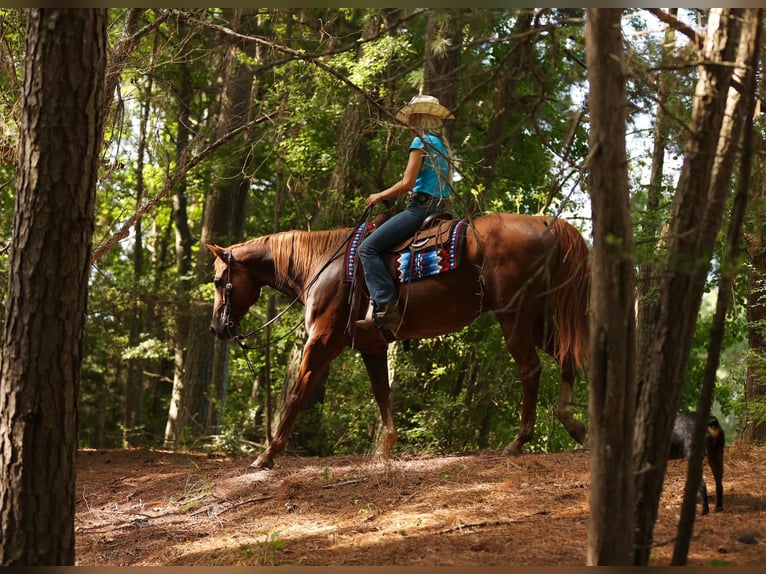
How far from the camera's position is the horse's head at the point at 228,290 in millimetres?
9188

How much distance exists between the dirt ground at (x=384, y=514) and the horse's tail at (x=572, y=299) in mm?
984

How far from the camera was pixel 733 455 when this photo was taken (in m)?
7.56

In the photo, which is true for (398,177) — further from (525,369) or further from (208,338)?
(525,369)

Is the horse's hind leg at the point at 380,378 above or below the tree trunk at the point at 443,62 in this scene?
below

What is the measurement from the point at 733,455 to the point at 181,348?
411 inches

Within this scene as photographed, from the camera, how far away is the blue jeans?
8.02m

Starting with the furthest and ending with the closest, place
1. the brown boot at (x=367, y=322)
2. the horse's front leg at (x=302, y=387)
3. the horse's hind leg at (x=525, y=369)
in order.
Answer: the horse's front leg at (x=302, y=387), the brown boot at (x=367, y=322), the horse's hind leg at (x=525, y=369)

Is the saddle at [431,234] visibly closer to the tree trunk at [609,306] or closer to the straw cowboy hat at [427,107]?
the straw cowboy hat at [427,107]

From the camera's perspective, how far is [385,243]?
8.10m

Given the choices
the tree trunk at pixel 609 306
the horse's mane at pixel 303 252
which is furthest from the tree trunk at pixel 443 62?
the tree trunk at pixel 609 306

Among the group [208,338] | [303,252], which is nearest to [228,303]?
[303,252]

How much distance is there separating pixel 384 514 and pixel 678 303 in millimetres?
3175

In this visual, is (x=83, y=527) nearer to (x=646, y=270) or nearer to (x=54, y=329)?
(x=54, y=329)

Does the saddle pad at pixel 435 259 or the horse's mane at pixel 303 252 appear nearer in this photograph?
the saddle pad at pixel 435 259
